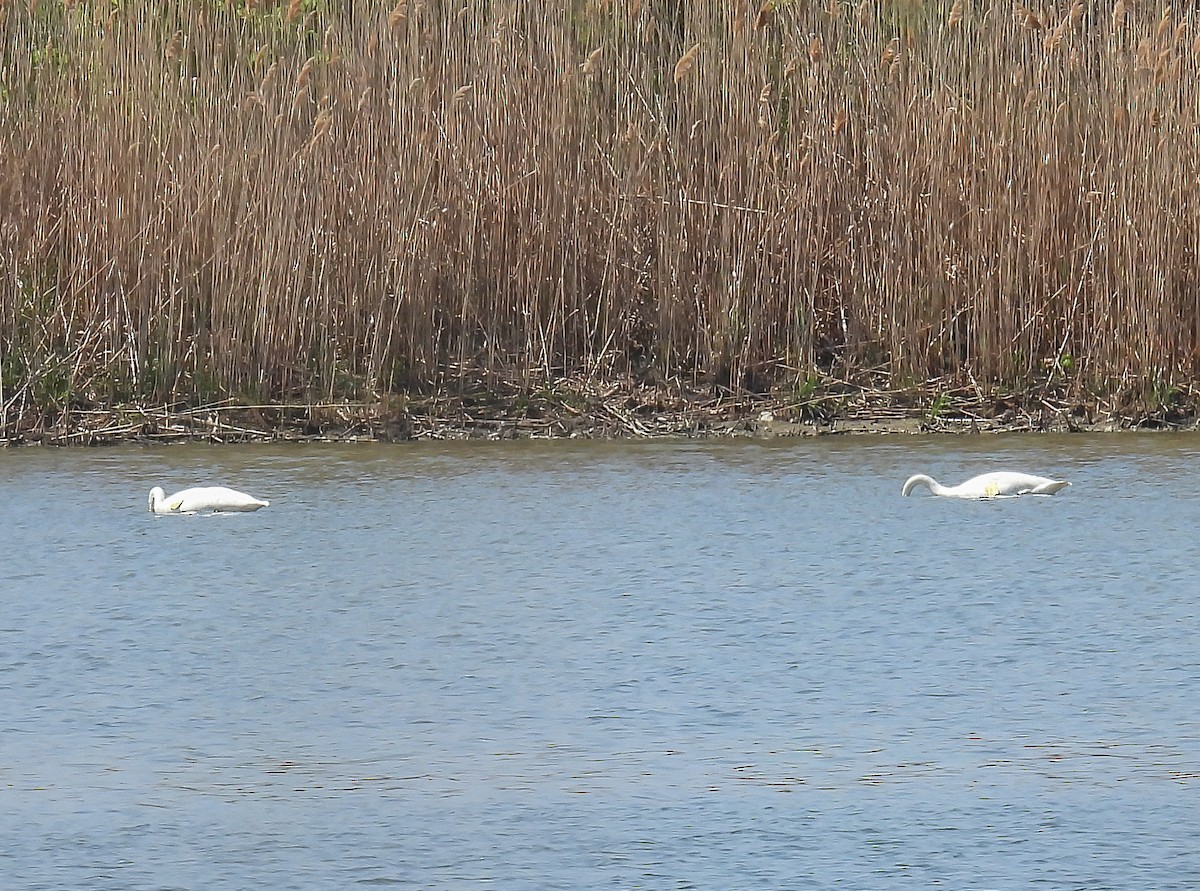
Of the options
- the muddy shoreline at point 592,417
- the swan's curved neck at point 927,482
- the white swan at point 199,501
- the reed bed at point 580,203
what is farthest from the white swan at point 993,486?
the white swan at point 199,501

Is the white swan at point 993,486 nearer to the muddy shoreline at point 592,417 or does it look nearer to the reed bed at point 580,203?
the muddy shoreline at point 592,417

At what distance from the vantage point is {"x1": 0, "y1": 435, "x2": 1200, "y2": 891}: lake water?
364cm

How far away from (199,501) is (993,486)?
246cm

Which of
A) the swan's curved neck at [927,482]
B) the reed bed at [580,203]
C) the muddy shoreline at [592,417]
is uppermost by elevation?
the reed bed at [580,203]

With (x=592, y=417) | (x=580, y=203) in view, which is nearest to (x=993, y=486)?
(x=592, y=417)

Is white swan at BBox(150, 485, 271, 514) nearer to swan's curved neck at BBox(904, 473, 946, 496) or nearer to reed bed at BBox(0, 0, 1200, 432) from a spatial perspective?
reed bed at BBox(0, 0, 1200, 432)

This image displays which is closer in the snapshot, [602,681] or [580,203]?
[602,681]

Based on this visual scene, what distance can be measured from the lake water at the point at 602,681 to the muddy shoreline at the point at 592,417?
81 centimetres

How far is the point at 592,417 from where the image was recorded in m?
8.76

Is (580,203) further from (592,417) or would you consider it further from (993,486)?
(993,486)

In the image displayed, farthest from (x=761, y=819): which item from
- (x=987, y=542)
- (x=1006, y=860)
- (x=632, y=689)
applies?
(x=987, y=542)

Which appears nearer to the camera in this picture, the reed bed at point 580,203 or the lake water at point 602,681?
the lake water at point 602,681

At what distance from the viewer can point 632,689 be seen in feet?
Result: 15.4

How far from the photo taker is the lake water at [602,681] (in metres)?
3.64
